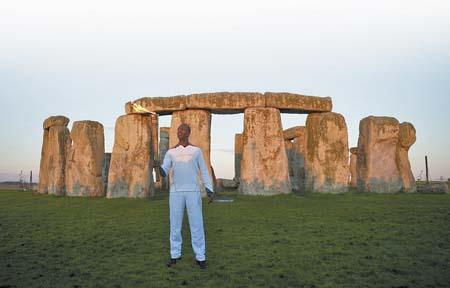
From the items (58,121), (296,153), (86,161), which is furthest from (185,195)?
(296,153)

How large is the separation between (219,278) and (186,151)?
1.57 meters

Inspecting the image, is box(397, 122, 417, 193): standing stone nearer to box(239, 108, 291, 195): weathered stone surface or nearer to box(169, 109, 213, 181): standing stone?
box(239, 108, 291, 195): weathered stone surface

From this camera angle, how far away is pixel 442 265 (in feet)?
18.4

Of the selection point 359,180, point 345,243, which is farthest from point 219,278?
point 359,180

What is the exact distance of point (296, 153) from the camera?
71.9 feet

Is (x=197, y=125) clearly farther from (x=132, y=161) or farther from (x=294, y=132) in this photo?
(x=294, y=132)

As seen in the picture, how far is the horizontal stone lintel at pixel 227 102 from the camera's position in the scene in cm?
1496

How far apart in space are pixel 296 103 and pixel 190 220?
10.4m

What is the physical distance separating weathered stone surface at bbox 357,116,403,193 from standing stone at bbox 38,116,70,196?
1065 centimetres

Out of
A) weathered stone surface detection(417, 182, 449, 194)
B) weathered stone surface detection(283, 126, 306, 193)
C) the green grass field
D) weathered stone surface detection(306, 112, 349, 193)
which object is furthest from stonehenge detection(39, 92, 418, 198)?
weathered stone surface detection(283, 126, 306, 193)

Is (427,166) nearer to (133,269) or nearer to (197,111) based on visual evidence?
(197,111)

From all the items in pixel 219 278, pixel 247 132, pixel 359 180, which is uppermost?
pixel 247 132

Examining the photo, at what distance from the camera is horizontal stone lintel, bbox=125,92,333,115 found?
15.0 m

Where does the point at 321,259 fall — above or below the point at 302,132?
below
